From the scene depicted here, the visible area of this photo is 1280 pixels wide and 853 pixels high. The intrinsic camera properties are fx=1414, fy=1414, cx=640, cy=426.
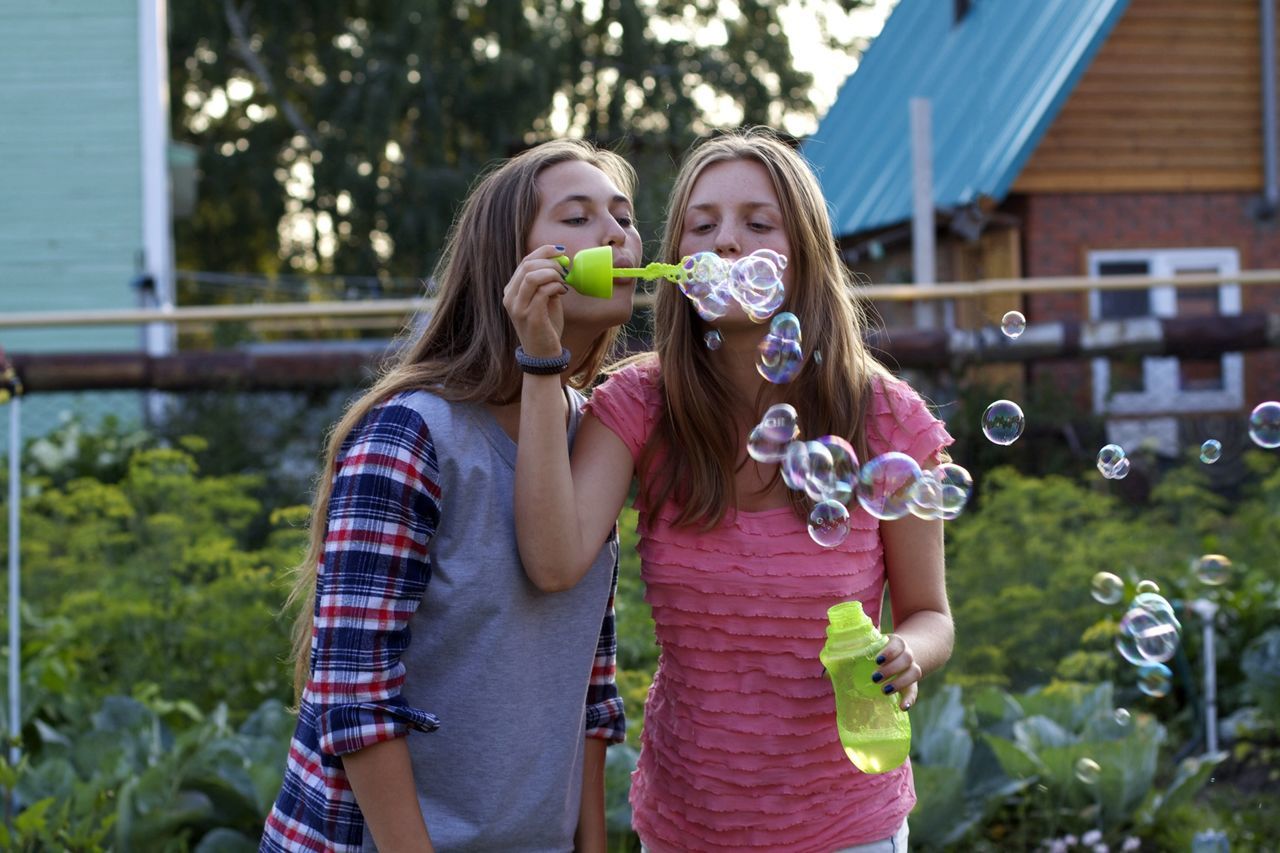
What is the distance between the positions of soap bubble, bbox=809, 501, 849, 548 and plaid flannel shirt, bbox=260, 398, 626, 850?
578mm

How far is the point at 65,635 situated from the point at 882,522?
3830 millimetres

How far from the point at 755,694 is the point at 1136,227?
11.8m

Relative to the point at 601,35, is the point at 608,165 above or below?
below

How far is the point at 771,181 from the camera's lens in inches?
87.9

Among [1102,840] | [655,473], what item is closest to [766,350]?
[655,473]

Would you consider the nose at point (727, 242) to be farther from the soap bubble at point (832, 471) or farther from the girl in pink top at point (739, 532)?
the soap bubble at point (832, 471)

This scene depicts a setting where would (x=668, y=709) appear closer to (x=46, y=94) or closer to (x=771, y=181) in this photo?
(x=771, y=181)

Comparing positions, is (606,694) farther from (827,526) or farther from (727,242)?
(727,242)

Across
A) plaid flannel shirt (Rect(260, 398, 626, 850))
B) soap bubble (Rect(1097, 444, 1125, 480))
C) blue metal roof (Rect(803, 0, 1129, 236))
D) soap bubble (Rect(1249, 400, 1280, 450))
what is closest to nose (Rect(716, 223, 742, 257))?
plaid flannel shirt (Rect(260, 398, 626, 850))

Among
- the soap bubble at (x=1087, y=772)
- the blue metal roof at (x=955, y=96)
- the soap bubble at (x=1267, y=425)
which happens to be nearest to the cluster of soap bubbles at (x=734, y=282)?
the soap bubble at (x=1267, y=425)

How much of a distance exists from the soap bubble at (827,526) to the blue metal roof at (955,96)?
753cm

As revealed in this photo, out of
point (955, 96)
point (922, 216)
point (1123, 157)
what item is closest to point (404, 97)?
point (955, 96)

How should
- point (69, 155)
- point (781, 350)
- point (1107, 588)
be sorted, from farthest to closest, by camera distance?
1. point (69, 155)
2. point (1107, 588)
3. point (781, 350)

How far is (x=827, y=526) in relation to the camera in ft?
7.03
